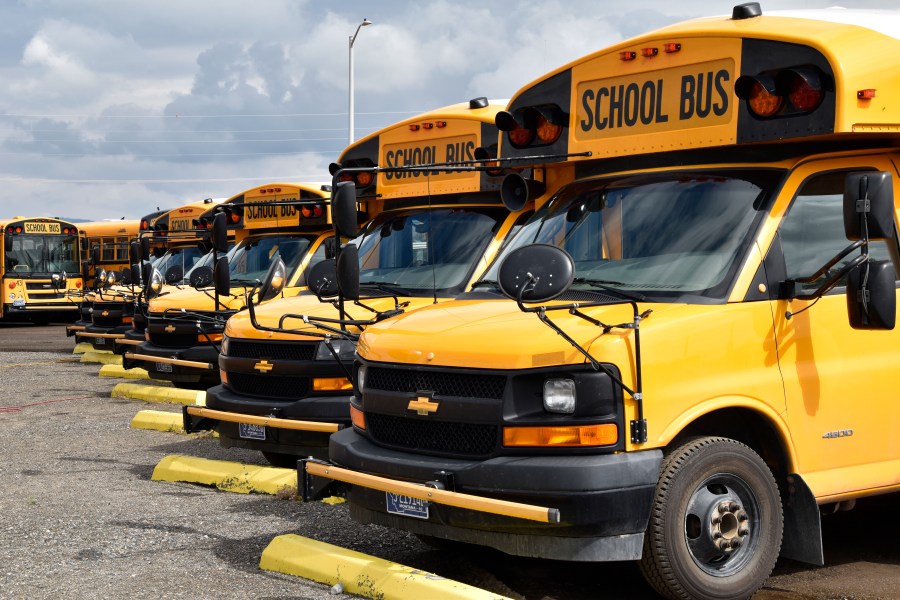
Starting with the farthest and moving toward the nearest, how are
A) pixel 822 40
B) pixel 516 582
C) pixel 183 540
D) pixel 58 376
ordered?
pixel 58 376
pixel 183 540
pixel 516 582
pixel 822 40

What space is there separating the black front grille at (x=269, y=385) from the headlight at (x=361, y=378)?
7.65 ft

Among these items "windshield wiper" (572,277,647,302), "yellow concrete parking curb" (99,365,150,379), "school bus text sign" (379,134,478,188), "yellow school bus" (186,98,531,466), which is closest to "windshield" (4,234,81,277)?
"yellow concrete parking curb" (99,365,150,379)

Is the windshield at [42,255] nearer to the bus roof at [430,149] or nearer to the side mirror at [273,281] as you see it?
the side mirror at [273,281]

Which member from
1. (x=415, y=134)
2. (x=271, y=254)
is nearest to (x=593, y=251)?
(x=415, y=134)

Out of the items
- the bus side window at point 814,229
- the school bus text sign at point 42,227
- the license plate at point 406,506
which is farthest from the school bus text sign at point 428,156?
the school bus text sign at point 42,227

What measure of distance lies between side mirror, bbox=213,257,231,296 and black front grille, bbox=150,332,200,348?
3754mm

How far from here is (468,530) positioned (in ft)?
17.7

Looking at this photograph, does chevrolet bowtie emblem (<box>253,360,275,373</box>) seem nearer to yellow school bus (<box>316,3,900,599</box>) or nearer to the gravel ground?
the gravel ground

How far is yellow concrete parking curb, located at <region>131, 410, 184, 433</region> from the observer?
11.6m

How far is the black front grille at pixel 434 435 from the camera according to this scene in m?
5.39

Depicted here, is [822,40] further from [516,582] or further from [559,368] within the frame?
[516,582]

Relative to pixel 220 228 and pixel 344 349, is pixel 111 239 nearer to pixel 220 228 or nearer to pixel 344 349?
pixel 220 228

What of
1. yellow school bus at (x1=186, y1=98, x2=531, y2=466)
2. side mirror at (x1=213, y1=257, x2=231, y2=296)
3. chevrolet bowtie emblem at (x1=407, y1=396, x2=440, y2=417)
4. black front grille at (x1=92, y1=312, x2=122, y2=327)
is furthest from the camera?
black front grille at (x1=92, y1=312, x2=122, y2=327)

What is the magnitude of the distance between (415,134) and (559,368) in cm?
545
